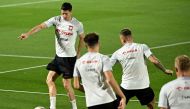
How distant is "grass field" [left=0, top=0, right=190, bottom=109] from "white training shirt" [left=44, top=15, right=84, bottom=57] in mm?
1432

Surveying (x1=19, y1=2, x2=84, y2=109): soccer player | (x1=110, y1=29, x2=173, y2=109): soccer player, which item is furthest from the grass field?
(x1=110, y1=29, x2=173, y2=109): soccer player

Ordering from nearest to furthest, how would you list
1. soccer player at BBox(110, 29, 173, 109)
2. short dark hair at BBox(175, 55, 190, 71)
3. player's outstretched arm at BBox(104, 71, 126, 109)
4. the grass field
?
short dark hair at BBox(175, 55, 190, 71)
player's outstretched arm at BBox(104, 71, 126, 109)
soccer player at BBox(110, 29, 173, 109)
the grass field

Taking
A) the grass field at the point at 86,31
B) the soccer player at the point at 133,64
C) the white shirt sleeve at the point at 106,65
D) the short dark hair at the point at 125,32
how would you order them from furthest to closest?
the grass field at the point at 86,31
the soccer player at the point at 133,64
the short dark hair at the point at 125,32
the white shirt sleeve at the point at 106,65

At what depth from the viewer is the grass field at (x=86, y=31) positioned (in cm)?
1938

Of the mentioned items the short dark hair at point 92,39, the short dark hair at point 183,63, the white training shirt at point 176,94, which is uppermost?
the short dark hair at point 92,39

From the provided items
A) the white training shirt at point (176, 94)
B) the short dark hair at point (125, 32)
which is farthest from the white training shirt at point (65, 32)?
the white training shirt at point (176, 94)

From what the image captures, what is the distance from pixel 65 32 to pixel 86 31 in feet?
44.0

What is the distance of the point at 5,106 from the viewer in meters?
17.6

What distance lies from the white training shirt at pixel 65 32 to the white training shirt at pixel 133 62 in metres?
2.55

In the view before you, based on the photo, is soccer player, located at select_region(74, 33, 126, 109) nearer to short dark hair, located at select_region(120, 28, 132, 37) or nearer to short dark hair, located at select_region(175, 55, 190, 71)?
short dark hair, located at select_region(120, 28, 132, 37)

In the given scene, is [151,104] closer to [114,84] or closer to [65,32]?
[65,32]

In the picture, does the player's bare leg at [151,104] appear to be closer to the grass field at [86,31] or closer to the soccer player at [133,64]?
the soccer player at [133,64]

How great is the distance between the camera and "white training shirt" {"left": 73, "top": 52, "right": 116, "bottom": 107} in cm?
1279

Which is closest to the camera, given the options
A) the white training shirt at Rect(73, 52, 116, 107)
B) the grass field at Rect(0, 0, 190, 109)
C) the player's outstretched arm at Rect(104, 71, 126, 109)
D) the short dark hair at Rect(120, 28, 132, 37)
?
the player's outstretched arm at Rect(104, 71, 126, 109)
